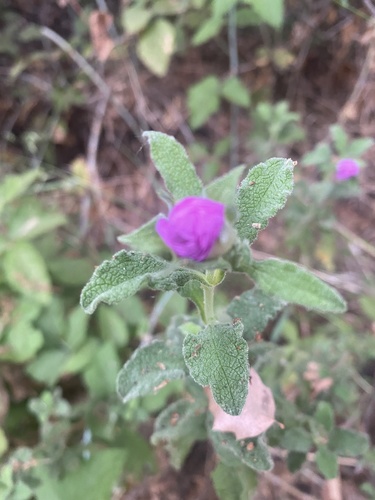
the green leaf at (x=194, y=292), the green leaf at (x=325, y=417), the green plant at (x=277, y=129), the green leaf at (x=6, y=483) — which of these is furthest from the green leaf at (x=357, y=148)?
the green leaf at (x=6, y=483)

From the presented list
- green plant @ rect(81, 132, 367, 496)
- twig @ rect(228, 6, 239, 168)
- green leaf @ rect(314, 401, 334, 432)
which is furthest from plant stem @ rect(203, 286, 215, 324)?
twig @ rect(228, 6, 239, 168)

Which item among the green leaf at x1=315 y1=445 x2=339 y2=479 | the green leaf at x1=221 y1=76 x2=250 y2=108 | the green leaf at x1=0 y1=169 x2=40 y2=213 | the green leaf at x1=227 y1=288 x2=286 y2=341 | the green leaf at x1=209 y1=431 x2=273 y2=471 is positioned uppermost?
the green leaf at x1=227 y1=288 x2=286 y2=341

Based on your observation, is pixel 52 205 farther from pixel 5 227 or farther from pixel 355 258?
pixel 355 258

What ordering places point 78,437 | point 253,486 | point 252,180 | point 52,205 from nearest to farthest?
point 252,180, point 253,486, point 78,437, point 52,205

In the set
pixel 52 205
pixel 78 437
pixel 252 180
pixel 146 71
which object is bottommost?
pixel 78 437

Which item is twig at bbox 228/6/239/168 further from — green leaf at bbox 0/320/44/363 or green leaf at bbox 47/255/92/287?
green leaf at bbox 0/320/44/363

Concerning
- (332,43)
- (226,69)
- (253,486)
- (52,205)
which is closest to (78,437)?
(253,486)
